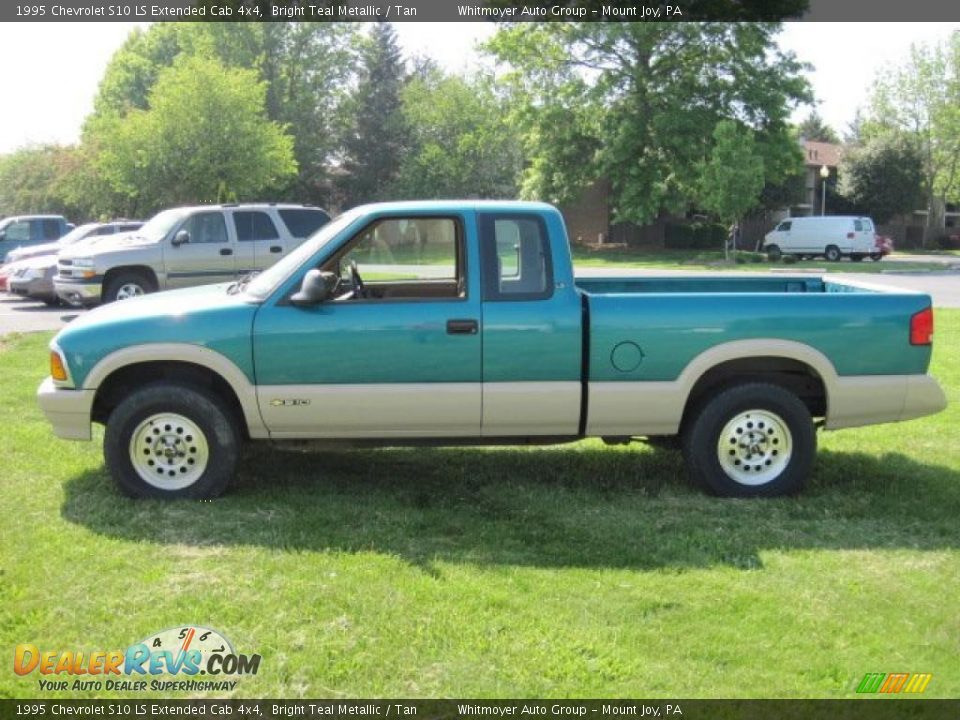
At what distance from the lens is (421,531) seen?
5801mm

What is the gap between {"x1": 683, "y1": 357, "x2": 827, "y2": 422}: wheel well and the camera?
6527 mm

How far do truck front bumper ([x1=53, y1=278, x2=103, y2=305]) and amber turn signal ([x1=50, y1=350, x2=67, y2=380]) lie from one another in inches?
389

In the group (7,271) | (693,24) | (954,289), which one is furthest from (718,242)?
(7,271)

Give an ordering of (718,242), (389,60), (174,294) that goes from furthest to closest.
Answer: (389,60) → (718,242) → (174,294)

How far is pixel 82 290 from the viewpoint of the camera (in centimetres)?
1577

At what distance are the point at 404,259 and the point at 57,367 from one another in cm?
240

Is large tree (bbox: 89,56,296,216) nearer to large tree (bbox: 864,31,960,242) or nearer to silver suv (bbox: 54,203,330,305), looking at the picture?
silver suv (bbox: 54,203,330,305)

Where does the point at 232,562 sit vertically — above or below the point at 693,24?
below

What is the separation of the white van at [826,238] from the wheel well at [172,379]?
3671cm

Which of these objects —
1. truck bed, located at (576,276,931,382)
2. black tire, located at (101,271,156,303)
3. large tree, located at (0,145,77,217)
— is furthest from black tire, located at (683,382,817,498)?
large tree, located at (0,145,77,217)

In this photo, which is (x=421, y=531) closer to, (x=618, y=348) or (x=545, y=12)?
(x=618, y=348)

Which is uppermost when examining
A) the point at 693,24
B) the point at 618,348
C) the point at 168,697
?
the point at 693,24

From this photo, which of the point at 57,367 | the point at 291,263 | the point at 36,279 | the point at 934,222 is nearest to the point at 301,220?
the point at 36,279

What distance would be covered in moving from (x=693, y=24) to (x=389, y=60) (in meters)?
24.0
